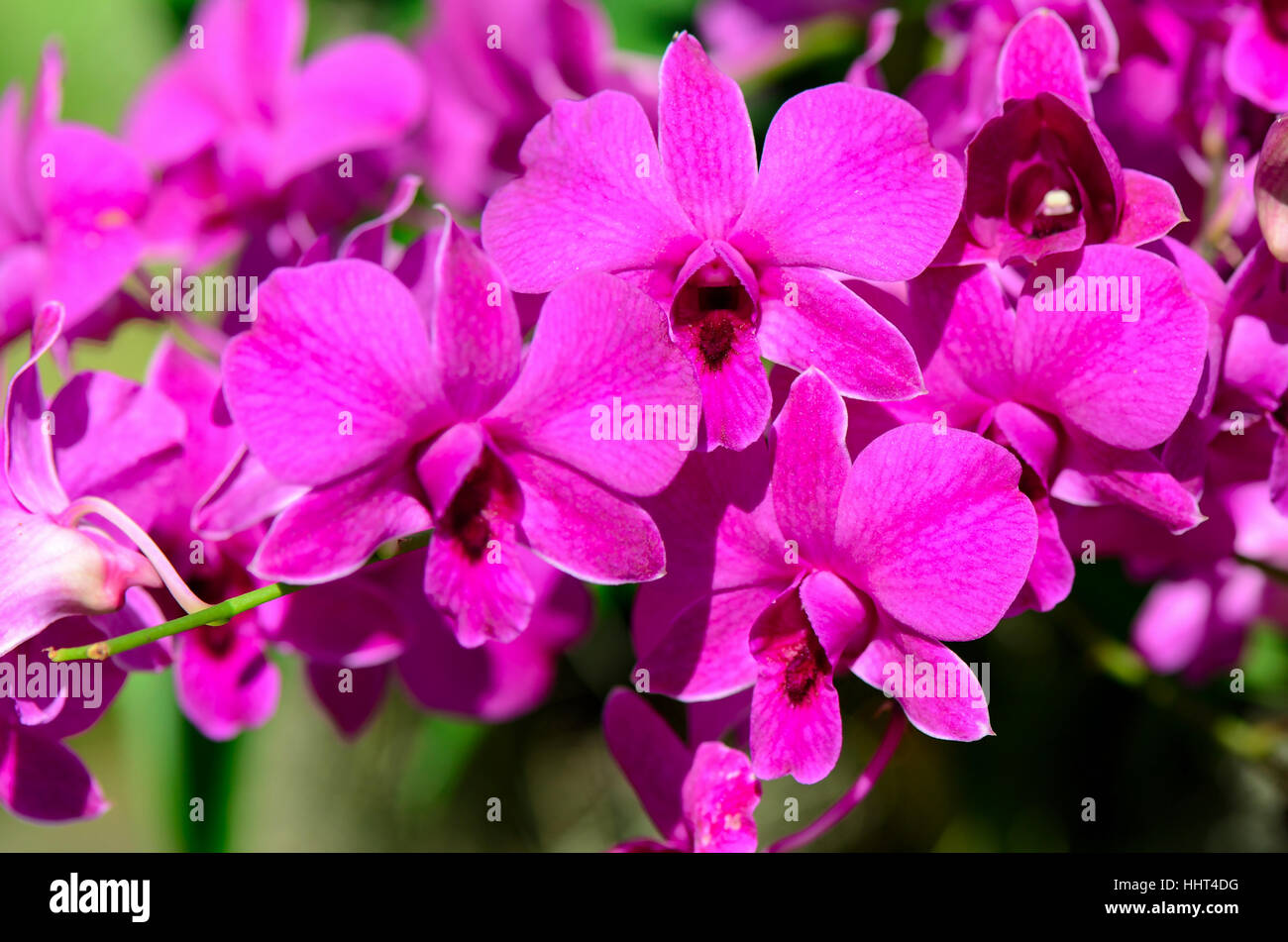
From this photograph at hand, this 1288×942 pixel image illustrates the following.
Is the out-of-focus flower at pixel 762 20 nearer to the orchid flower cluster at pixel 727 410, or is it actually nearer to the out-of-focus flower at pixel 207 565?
the orchid flower cluster at pixel 727 410

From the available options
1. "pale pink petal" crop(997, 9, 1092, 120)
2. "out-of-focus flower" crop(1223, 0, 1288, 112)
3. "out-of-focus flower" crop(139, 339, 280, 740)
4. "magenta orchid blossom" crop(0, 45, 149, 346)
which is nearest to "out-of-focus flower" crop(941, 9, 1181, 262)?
"pale pink petal" crop(997, 9, 1092, 120)

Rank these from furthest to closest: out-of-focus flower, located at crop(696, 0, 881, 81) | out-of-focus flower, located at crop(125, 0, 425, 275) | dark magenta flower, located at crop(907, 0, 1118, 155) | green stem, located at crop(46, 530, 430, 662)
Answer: out-of-focus flower, located at crop(696, 0, 881, 81), out-of-focus flower, located at crop(125, 0, 425, 275), dark magenta flower, located at crop(907, 0, 1118, 155), green stem, located at crop(46, 530, 430, 662)

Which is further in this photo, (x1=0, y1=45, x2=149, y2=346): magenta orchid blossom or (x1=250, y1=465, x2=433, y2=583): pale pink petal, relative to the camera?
(x1=0, y1=45, x2=149, y2=346): magenta orchid blossom

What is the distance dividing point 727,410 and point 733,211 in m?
0.09

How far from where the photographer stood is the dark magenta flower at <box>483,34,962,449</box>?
0.44 m

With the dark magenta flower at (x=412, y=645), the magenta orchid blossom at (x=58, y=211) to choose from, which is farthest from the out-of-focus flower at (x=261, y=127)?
the dark magenta flower at (x=412, y=645)

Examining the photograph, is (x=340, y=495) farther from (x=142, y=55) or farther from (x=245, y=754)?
(x=142, y=55)

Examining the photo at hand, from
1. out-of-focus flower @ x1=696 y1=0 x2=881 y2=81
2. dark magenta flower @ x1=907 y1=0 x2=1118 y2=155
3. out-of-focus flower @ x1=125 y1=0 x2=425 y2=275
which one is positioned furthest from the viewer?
out-of-focus flower @ x1=696 y1=0 x2=881 y2=81

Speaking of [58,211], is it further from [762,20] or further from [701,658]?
[762,20]

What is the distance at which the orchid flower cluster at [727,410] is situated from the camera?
43cm

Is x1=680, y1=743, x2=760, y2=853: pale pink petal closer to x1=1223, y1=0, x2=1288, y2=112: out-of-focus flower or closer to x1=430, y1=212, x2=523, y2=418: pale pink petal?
x1=430, y1=212, x2=523, y2=418: pale pink petal

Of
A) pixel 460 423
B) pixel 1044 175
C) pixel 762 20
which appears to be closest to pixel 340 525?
pixel 460 423

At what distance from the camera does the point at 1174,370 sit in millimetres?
438

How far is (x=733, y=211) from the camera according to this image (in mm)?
457
